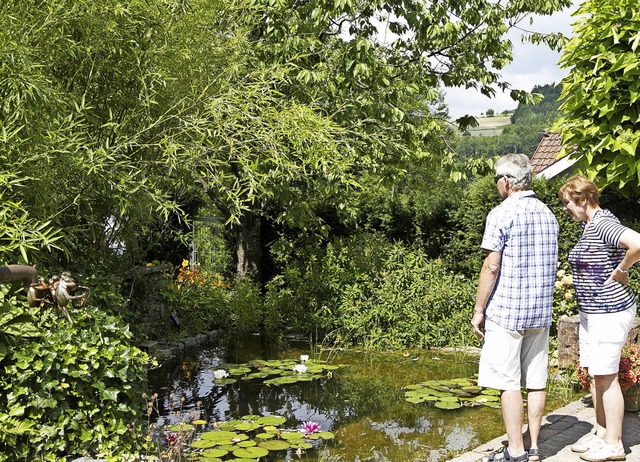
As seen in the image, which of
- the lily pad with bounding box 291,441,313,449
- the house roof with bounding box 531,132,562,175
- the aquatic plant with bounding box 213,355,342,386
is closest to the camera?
the lily pad with bounding box 291,441,313,449

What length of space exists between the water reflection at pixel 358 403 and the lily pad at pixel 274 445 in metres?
0.20

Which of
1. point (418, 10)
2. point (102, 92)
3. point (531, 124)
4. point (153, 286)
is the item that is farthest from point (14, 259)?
point (531, 124)

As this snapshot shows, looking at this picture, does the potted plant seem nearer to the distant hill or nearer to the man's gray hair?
the man's gray hair

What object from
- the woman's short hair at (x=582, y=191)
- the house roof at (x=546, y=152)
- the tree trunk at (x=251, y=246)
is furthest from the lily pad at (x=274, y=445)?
the house roof at (x=546, y=152)

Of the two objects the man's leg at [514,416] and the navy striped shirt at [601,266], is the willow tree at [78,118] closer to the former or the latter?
the man's leg at [514,416]

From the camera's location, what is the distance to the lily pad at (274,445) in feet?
15.6

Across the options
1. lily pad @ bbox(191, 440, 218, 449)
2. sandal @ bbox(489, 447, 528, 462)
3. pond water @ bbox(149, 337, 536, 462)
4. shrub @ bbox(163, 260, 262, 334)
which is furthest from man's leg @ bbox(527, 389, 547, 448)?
shrub @ bbox(163, 260, 262, 334)

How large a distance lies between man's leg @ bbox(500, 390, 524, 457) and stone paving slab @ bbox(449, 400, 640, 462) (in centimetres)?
25

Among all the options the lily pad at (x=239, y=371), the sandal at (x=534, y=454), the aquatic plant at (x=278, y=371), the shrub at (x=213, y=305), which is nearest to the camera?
the sandal at (x=534, y=454)

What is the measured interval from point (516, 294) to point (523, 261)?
7.5 inches

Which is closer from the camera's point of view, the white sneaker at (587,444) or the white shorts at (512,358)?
the white shorts at (512,358)

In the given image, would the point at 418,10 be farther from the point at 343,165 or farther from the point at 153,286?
the point at 153,286

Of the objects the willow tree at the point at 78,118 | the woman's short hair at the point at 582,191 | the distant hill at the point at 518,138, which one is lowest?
the woman's short hair at the point at 582,191

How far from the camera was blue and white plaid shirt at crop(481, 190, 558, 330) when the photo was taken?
12.8 feet
